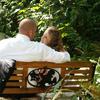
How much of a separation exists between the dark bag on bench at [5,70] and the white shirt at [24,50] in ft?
0.74

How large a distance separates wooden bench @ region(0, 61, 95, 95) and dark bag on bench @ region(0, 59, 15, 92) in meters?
0.10

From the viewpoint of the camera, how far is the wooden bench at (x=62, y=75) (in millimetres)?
6660

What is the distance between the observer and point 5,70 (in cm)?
657

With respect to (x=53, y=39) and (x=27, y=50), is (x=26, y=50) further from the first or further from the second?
(x=53, y=39)

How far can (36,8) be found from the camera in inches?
538

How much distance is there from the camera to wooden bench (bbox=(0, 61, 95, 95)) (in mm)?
6660

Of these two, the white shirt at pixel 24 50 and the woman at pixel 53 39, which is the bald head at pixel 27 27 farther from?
the woman at pixel 53 39

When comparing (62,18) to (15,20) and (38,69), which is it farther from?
(38,69)

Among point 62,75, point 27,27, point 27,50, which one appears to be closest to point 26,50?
point 27,50

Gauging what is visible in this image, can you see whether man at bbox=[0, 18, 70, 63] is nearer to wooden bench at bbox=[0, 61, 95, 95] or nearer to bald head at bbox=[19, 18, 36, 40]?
bald head at bbox=[19, 18, 36, 40]

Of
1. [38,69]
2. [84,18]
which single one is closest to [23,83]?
[38,69]

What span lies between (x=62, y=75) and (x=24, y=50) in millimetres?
613

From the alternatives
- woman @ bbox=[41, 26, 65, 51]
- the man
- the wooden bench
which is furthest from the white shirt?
woman @ bbox=[41, 26, 65, 51]

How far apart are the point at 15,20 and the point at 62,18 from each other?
2773mm
